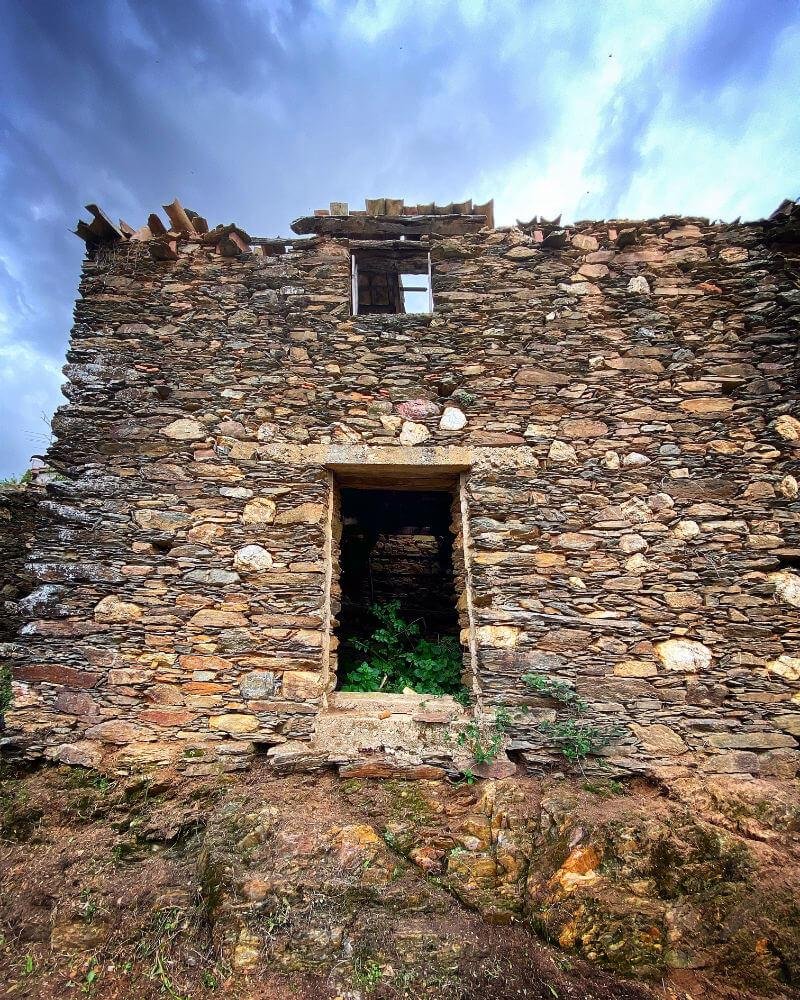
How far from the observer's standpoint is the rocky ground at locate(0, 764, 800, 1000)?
7.70 feet

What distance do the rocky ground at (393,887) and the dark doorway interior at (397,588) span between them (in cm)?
108

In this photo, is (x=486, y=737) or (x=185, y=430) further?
(x=185, y=430)

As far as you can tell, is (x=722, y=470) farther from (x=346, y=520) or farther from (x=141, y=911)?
(x=141, y=911)

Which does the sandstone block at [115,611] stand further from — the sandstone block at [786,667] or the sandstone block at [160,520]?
the sandstone block at [786,667]

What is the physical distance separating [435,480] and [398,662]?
1.63 metres

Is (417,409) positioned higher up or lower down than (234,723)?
higher up

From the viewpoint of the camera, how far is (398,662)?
167 inches

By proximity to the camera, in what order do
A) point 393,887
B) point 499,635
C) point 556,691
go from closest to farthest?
point 393,887
point 556,691
point 499,635

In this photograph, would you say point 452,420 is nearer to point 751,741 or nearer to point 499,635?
point 499,635

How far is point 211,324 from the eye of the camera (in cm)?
435

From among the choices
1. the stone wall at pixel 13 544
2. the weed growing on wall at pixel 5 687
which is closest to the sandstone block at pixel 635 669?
the weed growing on wall at pixel 5 687

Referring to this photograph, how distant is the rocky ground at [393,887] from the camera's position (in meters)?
2.35

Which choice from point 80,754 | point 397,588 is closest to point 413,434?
point 397,588

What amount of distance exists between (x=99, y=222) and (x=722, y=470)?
5.85 m
